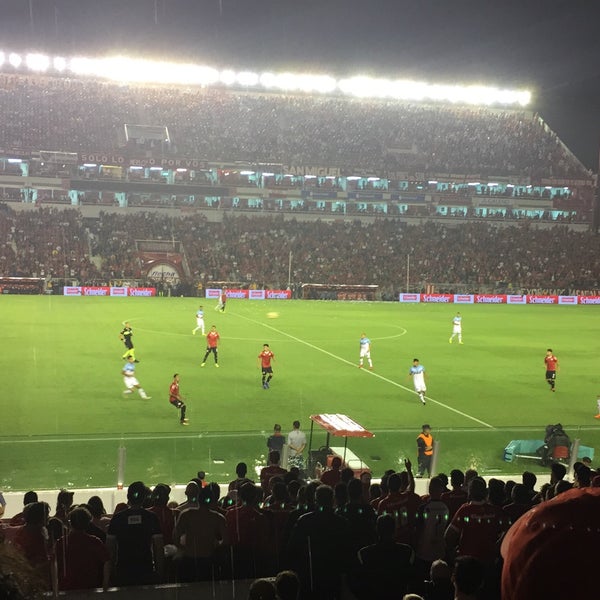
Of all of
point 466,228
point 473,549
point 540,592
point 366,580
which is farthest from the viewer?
point 466,228

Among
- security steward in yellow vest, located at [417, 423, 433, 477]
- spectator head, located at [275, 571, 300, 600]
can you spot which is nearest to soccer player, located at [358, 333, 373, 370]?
security steward in yellow vest, located at [417, 423, 433, 477]

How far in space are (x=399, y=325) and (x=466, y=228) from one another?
40.5m

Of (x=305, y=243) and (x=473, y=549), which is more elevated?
(x=305, y=243)

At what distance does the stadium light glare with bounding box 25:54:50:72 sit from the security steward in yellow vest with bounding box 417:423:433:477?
260ft

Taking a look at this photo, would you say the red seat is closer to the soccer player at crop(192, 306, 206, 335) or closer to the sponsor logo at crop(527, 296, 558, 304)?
the soccer player at crop(192, 306, 206, 335)

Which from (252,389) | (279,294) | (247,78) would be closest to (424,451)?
(252,389)

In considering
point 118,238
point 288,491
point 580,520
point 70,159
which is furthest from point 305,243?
point 580,520

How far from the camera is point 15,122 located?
256 ft

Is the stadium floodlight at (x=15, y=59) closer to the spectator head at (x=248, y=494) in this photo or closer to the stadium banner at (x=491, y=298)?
the stadium banner at (x=491, y=298)

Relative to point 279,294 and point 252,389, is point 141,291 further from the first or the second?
point 252,389

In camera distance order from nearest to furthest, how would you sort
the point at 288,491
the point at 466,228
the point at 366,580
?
the point at 366,580 → the point at 288,491 → the point at 466,228

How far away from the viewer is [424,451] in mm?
13703

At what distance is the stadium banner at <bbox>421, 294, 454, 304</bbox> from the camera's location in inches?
2579

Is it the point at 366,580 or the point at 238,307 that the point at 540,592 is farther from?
the point at 238,307
